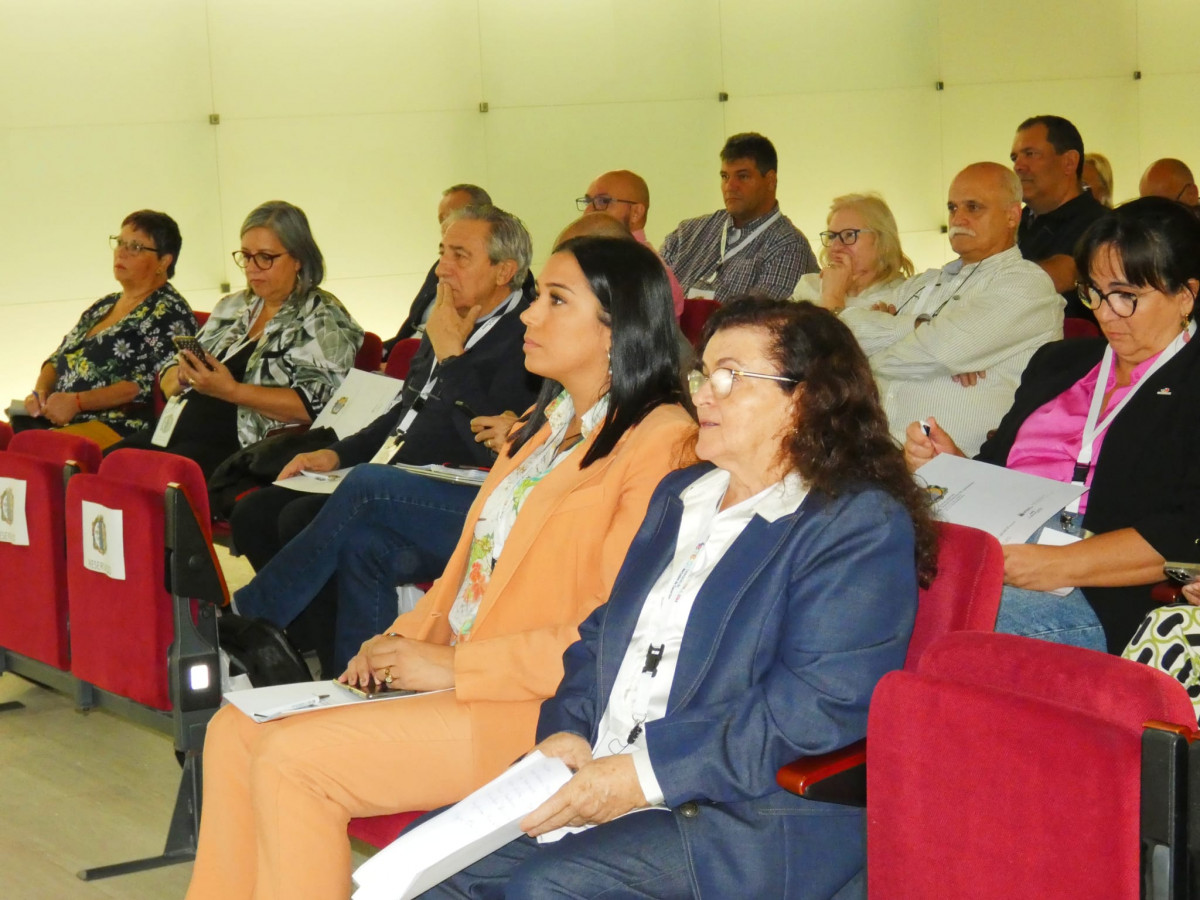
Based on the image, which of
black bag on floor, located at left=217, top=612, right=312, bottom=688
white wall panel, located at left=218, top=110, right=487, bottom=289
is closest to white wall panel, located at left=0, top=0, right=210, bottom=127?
white wall panel, located at left=218, top=110, right=487, bottom=289

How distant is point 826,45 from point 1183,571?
601 cm

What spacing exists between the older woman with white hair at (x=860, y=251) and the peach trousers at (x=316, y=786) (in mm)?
2452

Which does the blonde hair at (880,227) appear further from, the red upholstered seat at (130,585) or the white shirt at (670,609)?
the white shirt at (670,609)

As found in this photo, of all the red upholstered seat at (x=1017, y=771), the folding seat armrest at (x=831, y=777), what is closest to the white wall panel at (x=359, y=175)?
the folding seat armrest at (x=831, y=777)

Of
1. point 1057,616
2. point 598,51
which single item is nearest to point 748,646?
point 1057,616

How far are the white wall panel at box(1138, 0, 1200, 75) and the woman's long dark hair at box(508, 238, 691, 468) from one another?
21.8ft

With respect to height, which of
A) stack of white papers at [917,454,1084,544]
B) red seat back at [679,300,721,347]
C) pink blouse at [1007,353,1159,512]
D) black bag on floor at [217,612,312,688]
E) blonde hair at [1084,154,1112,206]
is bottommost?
black bag on floor at [217,612,312,688]

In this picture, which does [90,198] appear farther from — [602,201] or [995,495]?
[995,495]

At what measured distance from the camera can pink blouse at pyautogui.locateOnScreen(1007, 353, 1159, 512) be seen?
108 inches

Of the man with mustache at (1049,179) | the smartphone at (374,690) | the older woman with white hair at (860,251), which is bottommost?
the smartphone at (374,690)

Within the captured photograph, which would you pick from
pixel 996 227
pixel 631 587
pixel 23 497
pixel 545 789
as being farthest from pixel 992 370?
pixel 23 497

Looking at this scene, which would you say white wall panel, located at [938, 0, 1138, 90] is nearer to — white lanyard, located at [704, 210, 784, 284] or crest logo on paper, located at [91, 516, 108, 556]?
white lanyard, located at [704, 210, 784, 284]

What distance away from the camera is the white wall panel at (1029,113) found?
782cm

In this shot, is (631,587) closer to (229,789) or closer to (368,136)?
(229,789)
